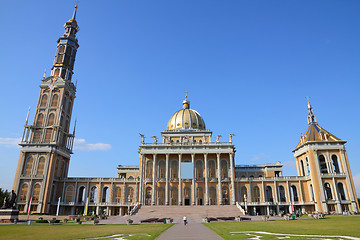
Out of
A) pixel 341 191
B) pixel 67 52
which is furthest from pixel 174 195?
pixel 67 52

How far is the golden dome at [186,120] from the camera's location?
246 ft

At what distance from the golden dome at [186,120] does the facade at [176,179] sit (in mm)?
8553

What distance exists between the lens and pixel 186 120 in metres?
75.6

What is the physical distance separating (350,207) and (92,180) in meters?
61.8

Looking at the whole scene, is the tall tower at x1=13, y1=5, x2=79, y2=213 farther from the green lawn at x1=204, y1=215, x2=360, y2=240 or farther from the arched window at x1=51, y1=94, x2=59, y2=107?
the green lawn at x1=204, y1=215, x2=360, y2=240

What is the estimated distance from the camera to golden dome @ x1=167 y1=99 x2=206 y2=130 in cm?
7512

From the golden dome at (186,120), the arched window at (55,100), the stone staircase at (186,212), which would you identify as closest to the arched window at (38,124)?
the arched window at (55,100)

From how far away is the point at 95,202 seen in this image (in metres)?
60.8

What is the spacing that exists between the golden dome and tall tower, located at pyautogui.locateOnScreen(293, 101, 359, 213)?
1145 inches

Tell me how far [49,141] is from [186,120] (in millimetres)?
38568

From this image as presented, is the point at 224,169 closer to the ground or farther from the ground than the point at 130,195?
farther from the ground

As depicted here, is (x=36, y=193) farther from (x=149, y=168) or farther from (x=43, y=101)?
(x=149, y=168)

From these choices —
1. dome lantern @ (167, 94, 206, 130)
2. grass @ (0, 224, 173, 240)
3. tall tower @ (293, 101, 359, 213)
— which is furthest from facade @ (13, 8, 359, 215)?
grass @ (0, 224, 173, 240)

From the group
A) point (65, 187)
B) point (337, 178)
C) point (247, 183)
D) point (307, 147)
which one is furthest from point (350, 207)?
point (65, 187)
